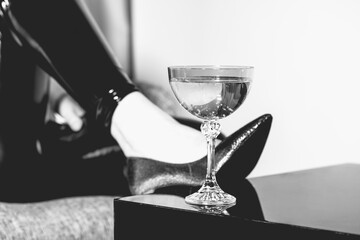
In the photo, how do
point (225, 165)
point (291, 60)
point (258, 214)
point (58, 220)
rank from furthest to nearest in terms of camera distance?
point (291, 60), point (58, 220), point (225, 165), point (258, 214)

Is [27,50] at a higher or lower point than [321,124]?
higher

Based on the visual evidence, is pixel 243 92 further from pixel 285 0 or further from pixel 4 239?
pixel 285 0

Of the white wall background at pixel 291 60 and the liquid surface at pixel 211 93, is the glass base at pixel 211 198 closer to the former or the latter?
the liquid surface at pixel 211 93

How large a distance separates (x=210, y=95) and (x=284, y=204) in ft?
0.47

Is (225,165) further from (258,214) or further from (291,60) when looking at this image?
(291,60)

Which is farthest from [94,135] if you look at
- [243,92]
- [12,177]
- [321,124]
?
[243,92]

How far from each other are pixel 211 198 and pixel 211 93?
0.11 metres

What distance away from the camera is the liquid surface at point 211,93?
632mm

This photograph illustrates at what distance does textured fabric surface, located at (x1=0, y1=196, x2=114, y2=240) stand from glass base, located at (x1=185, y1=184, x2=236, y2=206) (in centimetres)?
45

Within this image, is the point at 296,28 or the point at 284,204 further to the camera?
the point at 296,28

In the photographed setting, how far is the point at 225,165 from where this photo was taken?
2.65 ft

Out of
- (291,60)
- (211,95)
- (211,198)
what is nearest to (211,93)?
(211,95)

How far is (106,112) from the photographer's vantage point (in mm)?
968

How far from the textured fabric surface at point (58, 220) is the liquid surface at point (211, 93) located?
0.49 m
